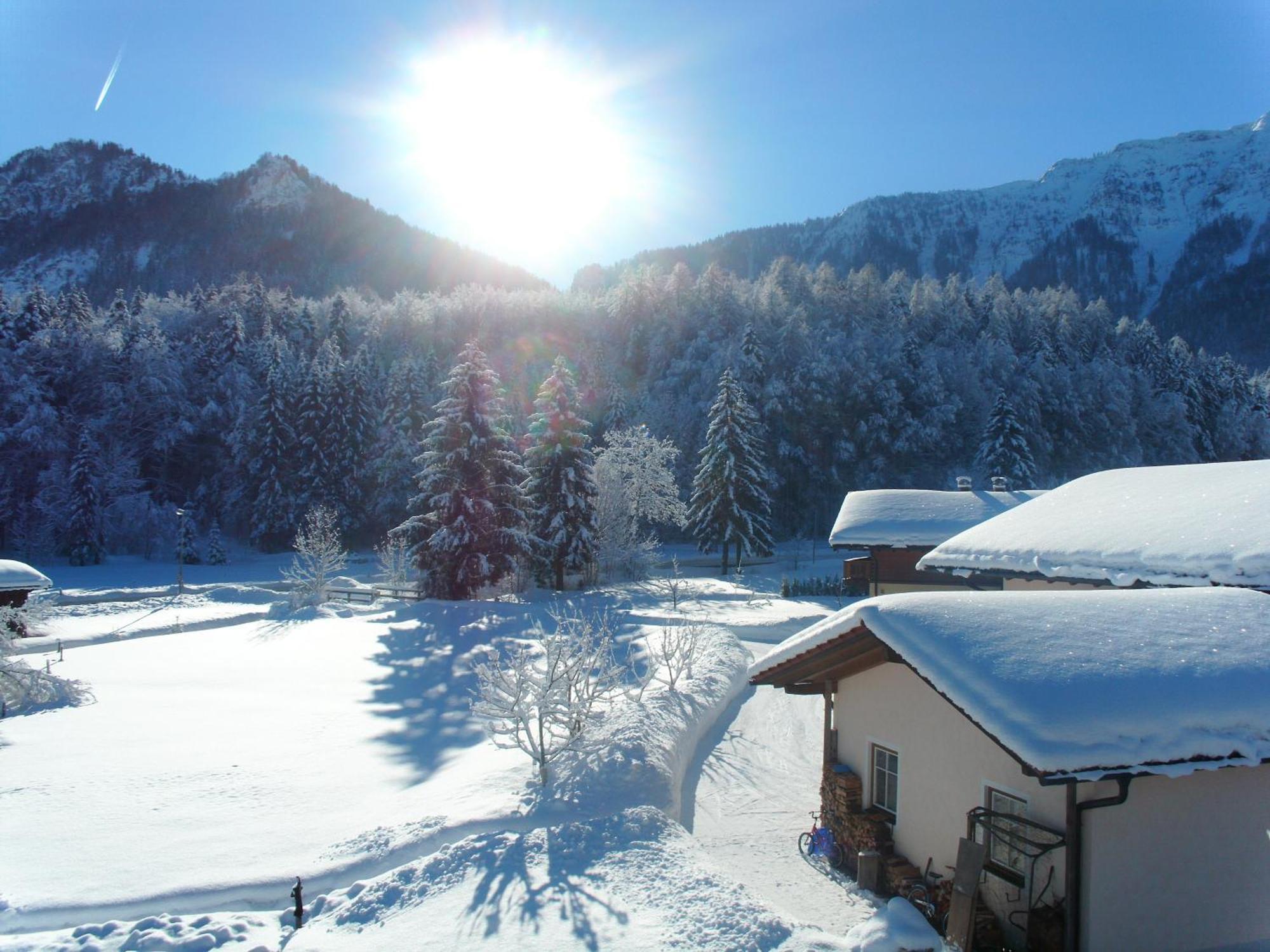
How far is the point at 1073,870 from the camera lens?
5289mm

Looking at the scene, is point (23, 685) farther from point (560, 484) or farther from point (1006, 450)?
point (1006, 450)

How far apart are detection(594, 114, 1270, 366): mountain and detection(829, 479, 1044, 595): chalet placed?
89.9 m

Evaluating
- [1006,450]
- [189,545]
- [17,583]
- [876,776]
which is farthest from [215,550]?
[1006,450]

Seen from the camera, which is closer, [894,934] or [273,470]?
[894,934]

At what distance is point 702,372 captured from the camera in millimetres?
54656

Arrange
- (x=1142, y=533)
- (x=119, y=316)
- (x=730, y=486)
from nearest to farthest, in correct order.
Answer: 1. (x=1142, y=533)
2. (x=730, y=486)
3. (x=119, y=316)

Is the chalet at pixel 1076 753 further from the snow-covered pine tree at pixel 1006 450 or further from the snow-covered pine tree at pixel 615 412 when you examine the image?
the snow-covered pine tree at pixel 615 412

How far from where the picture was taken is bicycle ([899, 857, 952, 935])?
254 inches

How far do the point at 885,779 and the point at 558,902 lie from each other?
12.2 ft

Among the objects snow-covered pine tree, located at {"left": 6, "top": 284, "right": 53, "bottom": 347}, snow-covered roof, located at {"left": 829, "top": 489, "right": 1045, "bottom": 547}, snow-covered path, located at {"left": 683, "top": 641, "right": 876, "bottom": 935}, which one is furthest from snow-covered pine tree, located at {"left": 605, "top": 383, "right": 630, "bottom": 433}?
snow-covered pine tree, located at {"left": 6, "top": 284, "right": 53, "bottom": 347}

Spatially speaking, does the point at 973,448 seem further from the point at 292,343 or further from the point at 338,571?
the point at 292,343

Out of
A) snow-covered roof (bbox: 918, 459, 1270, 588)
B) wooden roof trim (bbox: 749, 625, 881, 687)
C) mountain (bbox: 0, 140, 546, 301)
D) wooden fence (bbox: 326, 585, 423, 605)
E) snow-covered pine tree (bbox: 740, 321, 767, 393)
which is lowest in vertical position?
wooden fence (bbox: 326, 585, 423, 605)

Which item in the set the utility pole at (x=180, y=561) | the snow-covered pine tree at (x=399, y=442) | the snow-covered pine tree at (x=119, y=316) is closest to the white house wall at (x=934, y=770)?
the utility pole at (x=180, y=561)

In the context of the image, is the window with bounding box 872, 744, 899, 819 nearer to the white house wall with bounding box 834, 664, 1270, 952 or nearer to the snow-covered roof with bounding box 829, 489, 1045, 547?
the white house wall with bounding box 834, 664, 1270, 952
